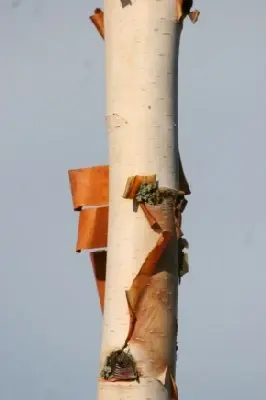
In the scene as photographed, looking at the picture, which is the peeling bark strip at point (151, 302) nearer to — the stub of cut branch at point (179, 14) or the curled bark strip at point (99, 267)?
the curled bark strip at point (99, 267)

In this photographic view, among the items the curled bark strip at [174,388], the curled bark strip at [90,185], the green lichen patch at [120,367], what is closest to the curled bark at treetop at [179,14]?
the curled bark strip at [90,185]

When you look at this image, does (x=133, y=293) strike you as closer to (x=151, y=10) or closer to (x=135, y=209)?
(x=135, y=209)

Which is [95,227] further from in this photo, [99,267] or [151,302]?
[151,302]

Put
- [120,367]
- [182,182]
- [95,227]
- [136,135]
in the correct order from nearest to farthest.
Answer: [120,367] → [136,135] → [182,182] → [95,227]

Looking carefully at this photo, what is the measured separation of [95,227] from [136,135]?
27.9 inches

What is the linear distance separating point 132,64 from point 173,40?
0.27m

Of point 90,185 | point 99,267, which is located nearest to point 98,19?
point 90,185

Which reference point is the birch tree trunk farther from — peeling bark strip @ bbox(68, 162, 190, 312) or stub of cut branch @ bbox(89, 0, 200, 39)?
peeling bark strip @ bbox(68, 162, 190, 312)

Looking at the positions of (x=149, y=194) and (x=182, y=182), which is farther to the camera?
(x=182, y=182)

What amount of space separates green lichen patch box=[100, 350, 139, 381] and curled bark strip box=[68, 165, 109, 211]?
0.99 metres

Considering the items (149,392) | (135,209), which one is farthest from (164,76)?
(149,392)

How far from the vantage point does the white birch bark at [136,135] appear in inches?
313

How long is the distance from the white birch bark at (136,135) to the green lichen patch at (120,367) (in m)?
0.04

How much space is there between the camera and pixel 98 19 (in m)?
8.39
